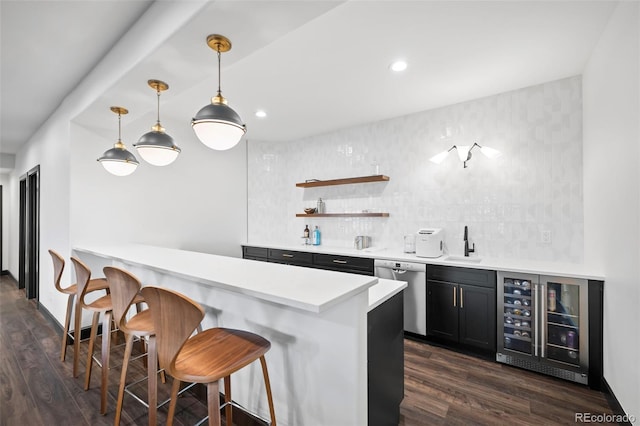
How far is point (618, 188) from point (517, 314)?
1.27 metres

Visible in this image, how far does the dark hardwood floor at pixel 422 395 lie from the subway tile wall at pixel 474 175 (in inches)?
46.6

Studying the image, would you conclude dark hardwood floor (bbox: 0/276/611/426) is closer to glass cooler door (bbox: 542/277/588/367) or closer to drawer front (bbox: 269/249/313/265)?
glass cooler door (bbox: 542/277/588/367)


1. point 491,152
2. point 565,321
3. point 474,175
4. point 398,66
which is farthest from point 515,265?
point 398,66

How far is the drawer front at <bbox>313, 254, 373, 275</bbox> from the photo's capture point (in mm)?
3436

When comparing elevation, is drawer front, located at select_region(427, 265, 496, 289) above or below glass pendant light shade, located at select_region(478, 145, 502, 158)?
below

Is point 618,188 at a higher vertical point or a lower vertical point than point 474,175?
lower

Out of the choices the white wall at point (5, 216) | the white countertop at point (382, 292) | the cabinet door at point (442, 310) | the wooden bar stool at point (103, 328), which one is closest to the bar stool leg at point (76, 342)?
the wooden bar stool at point (103, 328)

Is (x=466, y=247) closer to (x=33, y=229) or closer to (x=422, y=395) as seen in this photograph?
(x=422, y=395)

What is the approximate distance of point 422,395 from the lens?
7.06 ft

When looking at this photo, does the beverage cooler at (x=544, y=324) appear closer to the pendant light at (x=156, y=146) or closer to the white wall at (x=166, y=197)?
the pendant light at (x=156, y=146)

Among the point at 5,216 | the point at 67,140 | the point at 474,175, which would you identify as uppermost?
the point at 67,140

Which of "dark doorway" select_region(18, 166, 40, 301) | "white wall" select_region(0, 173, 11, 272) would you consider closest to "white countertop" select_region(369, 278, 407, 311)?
"dark doorway" select_region(18, 166, 40, 301)

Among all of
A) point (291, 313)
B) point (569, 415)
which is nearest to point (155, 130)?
point (291, 313)

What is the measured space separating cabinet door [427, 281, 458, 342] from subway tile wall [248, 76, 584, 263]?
0.63 meters
